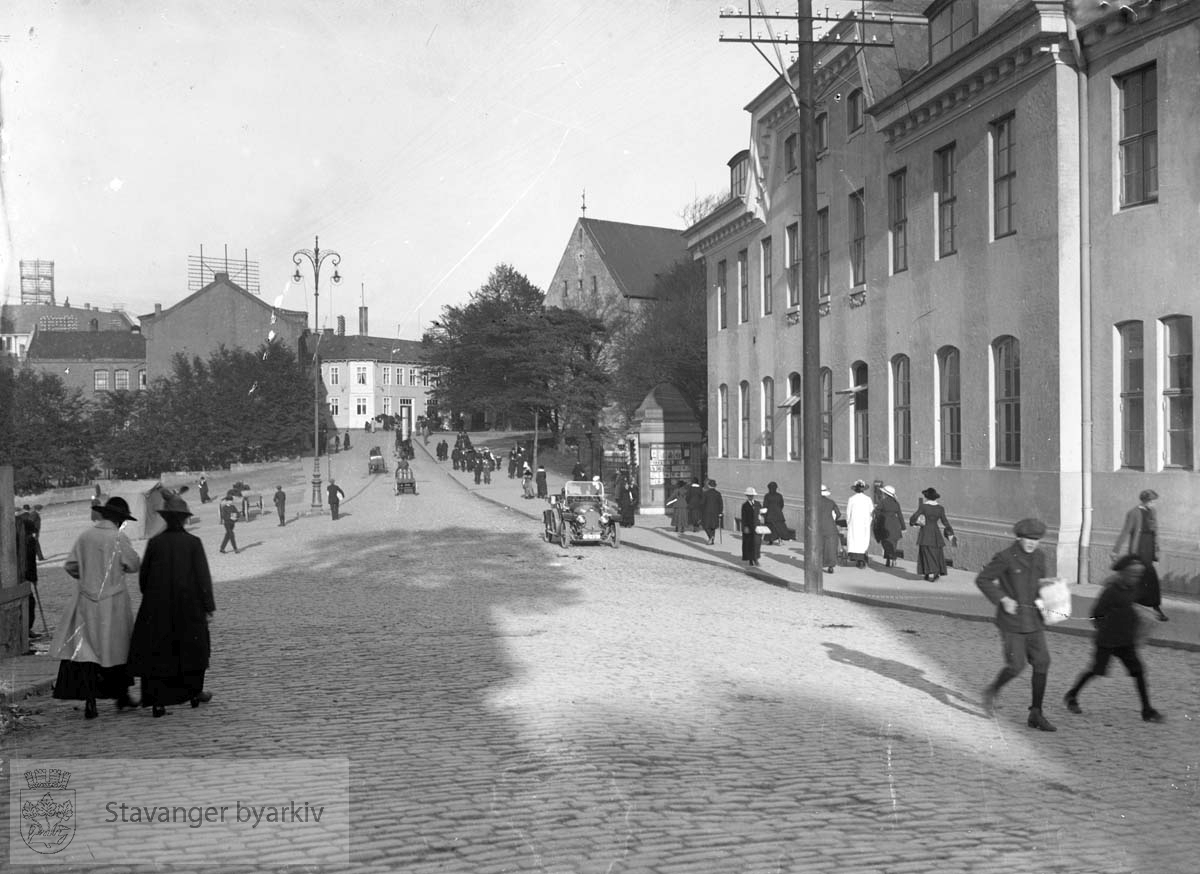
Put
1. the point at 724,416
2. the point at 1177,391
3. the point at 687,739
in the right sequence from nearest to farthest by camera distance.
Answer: the point at 687,739 < the point at 1177,391 < the point at 724,416

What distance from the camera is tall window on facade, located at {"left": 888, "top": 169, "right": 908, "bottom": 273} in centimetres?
2439

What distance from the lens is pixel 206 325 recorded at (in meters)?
97.0

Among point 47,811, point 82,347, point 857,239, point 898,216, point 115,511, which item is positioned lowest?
point 47,811

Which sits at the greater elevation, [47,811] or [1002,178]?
[1002,178]

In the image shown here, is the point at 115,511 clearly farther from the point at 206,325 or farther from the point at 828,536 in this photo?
the point at 206,325

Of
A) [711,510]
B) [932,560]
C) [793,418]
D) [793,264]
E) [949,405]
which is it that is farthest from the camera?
[793,418]

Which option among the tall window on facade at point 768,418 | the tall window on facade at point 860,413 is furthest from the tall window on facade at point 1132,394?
the tall window on facade at point 768,418

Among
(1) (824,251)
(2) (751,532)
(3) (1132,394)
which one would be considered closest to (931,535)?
(2) (751,532)

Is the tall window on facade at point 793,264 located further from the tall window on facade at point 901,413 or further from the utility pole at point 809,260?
the utility pole at point 809,260

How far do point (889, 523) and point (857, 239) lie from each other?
25.4ft

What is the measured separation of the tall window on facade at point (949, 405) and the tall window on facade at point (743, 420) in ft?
36.4

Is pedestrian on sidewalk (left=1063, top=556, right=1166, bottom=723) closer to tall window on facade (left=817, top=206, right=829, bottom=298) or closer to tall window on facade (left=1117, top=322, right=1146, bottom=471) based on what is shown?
tall window on facade (left=1117, top=322, right=1146, bottom=471)

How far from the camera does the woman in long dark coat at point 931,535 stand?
19.6 metres

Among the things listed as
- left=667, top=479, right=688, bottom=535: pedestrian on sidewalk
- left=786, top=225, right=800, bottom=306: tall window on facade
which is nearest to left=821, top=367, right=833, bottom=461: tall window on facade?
left=786, top=225, right=800, bottom=306: tall window on facade
